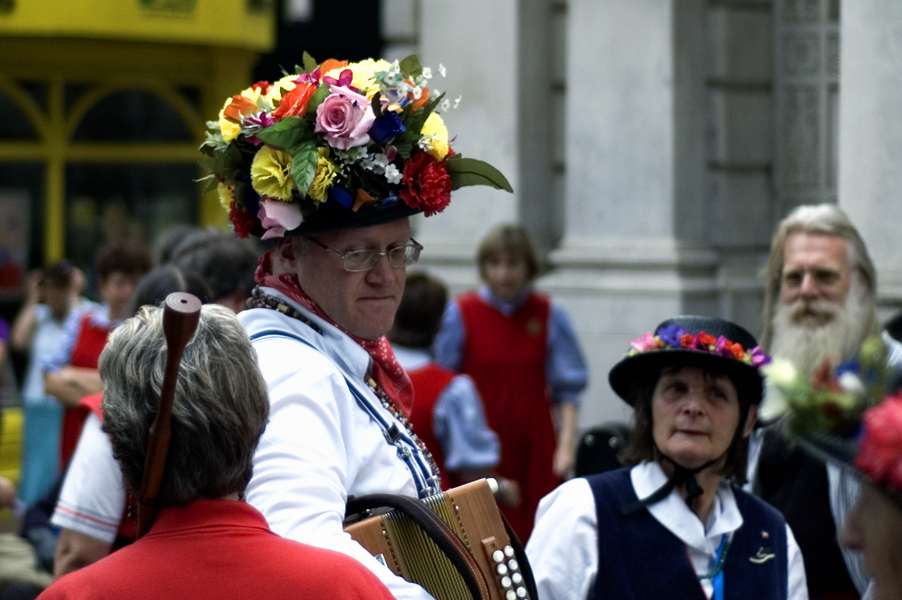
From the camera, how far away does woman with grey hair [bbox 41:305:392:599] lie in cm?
203

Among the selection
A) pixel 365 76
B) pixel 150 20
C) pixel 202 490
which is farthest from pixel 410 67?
pixel 150 20

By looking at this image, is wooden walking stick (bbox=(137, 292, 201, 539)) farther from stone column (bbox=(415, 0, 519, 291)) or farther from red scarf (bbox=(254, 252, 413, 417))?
stone column (bbox=(415, 0, 519, 291))

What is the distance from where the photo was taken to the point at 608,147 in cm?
831

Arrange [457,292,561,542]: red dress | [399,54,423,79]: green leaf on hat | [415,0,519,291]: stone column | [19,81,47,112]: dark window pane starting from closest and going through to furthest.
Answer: [399,54,423,79]: green leaf on hat → [457,292,561,542]: red dress → [415,0,519,291]: stone column → [19,81,47,112]: dark window pane

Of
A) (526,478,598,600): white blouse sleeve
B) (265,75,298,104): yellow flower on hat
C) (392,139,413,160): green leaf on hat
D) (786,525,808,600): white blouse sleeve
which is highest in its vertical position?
(265,75,298,104): yellow flower on hat

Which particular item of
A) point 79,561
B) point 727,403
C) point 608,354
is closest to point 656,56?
point 608,354

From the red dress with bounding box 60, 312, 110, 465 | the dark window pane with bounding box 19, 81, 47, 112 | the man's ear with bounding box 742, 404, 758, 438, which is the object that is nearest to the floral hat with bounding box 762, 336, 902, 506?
the man's ear with bounding box 742, 404, 758, 438

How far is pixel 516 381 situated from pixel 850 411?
538 centimetres

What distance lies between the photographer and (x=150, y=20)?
12289 mm

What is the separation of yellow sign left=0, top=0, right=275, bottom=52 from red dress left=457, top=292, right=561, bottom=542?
6.25 metres

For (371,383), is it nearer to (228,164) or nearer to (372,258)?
(372,258)

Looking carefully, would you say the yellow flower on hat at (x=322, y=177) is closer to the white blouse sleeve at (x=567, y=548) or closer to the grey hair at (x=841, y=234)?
the white blouse sleeve at (x=567, y=548)

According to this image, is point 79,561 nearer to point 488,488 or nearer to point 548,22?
point 488,488

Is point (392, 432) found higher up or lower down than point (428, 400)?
higher up
